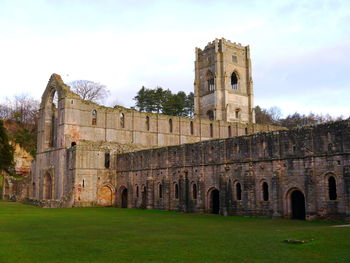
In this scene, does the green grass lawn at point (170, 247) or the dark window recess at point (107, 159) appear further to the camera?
the dark window recess at point (107, 159)

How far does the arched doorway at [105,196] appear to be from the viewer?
1811 inches

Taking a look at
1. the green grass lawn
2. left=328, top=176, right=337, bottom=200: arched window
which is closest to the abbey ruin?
left=328, top=176, right=337, bottom=200: arched window

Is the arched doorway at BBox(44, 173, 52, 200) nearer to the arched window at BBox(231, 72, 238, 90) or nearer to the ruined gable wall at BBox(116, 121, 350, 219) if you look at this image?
the ruined gable wall at BBox(116, 121, 350, 219)

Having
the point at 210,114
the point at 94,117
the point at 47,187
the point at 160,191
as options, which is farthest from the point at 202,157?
the point at 210,114

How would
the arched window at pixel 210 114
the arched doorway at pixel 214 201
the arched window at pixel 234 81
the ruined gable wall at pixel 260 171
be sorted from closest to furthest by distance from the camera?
the ruined gable wall at pixel 260 171
the arched doorway at pixel 214 201
the arched window at pixel 210 114
the arched window at pixel 234 81

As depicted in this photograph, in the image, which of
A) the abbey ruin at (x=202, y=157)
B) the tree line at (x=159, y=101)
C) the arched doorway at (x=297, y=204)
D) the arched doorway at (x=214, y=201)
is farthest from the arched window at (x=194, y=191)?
the tree line at (x=159, y=101)

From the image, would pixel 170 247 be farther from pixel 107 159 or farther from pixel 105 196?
pixel 107 159

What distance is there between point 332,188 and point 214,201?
1144 cm

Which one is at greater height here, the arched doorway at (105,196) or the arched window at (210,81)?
the arched window at (210,81)

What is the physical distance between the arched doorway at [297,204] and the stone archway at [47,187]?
1302 inches

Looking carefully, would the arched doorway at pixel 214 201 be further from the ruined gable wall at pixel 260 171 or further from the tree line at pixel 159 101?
the tree line at pixel 159 101

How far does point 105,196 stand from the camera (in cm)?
4669

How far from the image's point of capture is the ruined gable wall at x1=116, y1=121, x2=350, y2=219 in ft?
81.4

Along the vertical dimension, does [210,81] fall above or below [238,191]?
above
